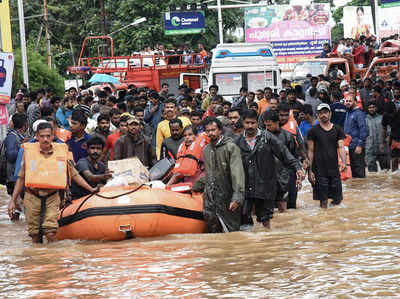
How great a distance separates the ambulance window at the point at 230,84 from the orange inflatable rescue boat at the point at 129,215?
12248 mm

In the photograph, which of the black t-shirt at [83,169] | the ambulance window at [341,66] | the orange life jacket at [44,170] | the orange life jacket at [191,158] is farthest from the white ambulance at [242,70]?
the orange life jacket at [44,170]

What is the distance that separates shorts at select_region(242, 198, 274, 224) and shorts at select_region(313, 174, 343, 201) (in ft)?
5.87

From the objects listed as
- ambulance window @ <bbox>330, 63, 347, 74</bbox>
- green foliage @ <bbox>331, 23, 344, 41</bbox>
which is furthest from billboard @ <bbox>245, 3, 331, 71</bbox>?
green foliage @ <bbox>331, 23, 344, 41</bbox>

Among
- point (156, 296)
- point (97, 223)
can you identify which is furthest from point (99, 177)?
point (156, 296)

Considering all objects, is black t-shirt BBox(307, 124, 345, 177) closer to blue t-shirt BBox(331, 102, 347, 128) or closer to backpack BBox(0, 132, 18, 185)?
blue t-shirt BBox(331, 102, 347, 128)

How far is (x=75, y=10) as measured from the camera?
2325 inches

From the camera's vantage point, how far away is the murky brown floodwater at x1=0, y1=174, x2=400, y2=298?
7547 millimetres

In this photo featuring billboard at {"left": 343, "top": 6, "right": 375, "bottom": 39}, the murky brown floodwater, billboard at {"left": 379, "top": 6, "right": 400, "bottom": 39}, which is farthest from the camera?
billboard at {"left": 343, "top": 6, "right": 375, "bottom": 39}

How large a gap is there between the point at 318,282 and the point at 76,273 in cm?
245

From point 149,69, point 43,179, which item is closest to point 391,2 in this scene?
point 149,69

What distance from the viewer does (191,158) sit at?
11297 mm

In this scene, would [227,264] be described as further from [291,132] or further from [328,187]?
[291,132]

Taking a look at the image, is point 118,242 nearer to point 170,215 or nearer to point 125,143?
point 170,215

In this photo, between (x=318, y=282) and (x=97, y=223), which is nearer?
(x=318, y=282)
